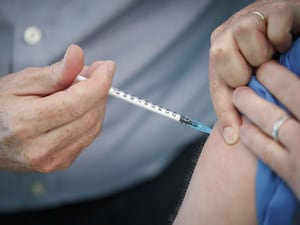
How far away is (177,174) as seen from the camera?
156 cm

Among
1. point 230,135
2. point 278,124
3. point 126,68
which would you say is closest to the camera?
point 278,124

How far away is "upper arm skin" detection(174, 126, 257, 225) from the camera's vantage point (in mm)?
895

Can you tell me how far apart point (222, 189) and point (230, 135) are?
0.11m

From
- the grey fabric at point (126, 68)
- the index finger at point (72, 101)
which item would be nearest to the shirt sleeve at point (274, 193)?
the index finger at point (72, 101)

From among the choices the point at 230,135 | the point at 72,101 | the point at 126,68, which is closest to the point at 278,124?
the point at 230,135

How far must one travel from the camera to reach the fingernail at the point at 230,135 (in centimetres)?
93

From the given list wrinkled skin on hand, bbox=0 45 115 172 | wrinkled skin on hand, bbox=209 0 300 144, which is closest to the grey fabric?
wrinkled skin on hand, bbox=0 45 115 172

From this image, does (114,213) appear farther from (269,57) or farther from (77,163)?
(269,57)

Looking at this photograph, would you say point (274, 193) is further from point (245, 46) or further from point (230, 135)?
point (245, 46)

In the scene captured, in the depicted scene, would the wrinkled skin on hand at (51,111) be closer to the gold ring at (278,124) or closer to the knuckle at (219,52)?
the knuckle at (219,52)

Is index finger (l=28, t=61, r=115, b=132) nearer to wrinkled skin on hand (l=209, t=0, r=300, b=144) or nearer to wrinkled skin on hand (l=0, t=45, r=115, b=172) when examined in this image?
wrinkled skin on hand (l=0, t=45, r=115, b=172)

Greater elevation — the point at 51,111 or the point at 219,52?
the point at 219,52

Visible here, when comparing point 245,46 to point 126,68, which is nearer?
point 245,46

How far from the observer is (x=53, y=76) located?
97 cm
